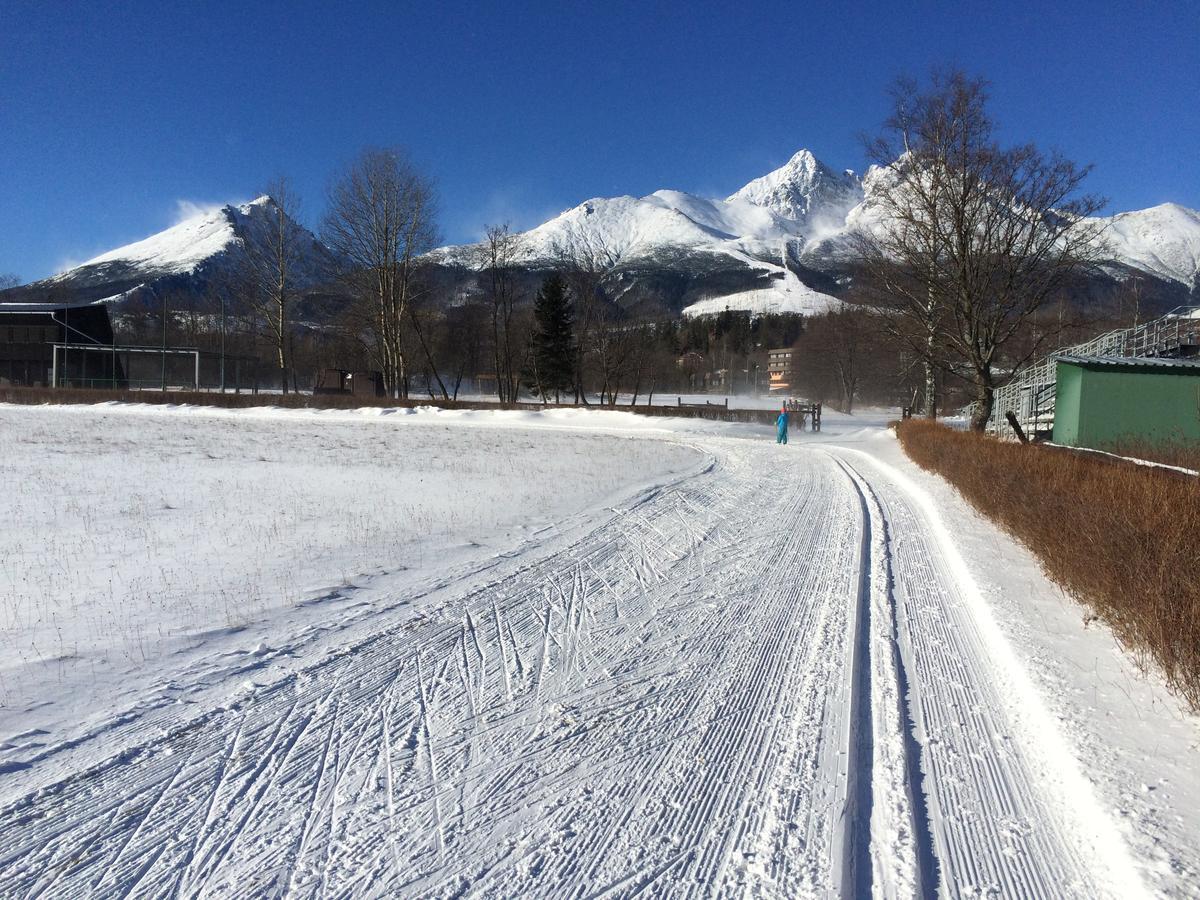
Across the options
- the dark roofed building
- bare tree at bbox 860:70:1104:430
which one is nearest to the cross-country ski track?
bare tree at bbox 860:70:1104:430

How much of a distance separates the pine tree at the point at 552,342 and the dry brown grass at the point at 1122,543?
45.3 metres

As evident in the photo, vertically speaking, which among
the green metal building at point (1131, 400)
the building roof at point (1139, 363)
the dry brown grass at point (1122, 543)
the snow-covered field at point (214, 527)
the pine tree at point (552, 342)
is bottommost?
the snow-covered field at point (214, 527)

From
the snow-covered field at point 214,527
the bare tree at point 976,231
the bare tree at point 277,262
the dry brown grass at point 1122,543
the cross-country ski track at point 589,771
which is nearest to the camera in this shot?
the cross-country ski track at point 589,771

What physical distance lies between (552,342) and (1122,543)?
162 ft

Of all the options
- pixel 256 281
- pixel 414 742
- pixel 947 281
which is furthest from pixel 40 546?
pixel 256 281

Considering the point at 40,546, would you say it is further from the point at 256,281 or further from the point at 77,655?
the point at 256,281

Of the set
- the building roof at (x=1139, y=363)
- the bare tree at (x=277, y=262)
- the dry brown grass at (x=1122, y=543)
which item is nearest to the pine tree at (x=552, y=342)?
the bare tree at (x=277, y=262)

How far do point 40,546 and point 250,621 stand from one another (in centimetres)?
426

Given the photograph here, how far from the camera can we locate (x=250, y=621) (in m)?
5.17

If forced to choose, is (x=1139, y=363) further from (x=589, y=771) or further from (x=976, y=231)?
(x=589, y=771)

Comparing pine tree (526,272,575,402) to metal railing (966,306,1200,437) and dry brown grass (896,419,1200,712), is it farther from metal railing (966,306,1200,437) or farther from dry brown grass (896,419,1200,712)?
dry brown grass (896,419,1200,712)

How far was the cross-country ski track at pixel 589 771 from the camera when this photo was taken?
2.46m

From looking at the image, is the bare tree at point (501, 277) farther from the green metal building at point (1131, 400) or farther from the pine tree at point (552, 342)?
the green metal building at point (1131, 400)

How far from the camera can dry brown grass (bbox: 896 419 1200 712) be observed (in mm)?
3922
